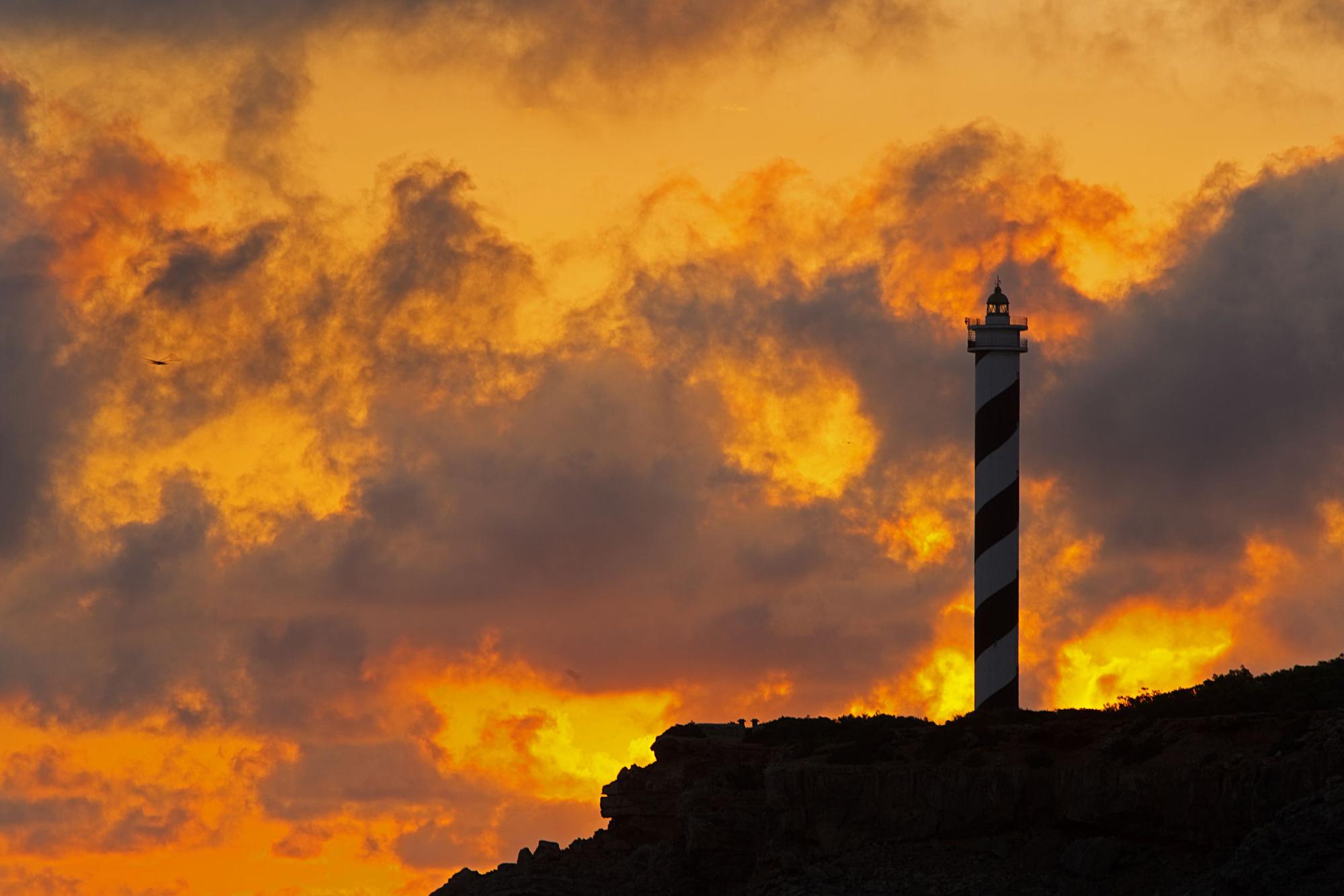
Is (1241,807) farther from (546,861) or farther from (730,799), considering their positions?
(546,861)

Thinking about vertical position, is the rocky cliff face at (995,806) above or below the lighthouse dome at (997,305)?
below

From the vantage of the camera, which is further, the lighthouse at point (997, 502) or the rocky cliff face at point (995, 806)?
the lighthouse at point (997, 502)

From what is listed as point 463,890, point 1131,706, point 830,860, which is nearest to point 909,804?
point 830,860

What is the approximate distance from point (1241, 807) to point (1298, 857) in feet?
16.4

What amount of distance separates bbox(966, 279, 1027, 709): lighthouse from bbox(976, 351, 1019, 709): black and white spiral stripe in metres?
0.02

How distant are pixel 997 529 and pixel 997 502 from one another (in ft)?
3.29

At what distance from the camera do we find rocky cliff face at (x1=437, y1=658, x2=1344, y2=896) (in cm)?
7438

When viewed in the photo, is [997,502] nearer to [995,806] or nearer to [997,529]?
[997,529]

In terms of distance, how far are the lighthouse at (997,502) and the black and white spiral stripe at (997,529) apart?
2cm

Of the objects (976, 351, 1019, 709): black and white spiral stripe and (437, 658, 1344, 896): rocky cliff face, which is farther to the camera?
(976, 351, 1019, 709): black and white spiral stripe

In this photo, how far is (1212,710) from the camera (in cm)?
8419

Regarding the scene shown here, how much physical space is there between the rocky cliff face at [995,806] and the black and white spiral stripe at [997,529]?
598 cm

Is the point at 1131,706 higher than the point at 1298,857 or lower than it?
higher

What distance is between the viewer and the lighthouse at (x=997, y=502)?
99500mm
